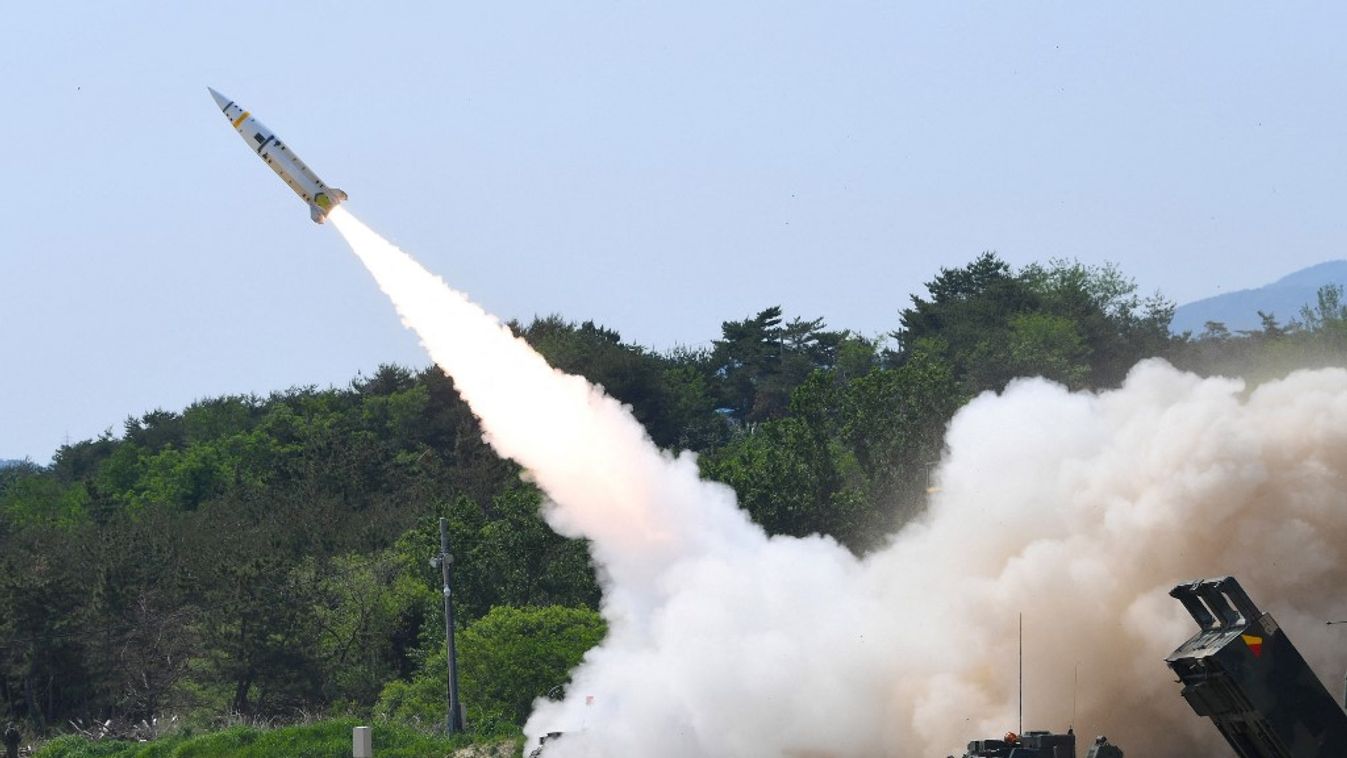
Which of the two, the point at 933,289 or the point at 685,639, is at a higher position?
the point at 933,289

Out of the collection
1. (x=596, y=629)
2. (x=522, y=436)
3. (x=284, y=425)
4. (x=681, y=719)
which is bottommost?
(x=681, y=719)

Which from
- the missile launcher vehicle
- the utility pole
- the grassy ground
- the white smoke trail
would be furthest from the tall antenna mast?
the utility pole

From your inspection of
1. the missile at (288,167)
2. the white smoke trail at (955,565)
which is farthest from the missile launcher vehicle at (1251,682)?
the missile at (288,167)

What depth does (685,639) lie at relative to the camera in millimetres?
38781

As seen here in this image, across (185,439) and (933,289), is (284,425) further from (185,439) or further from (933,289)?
(933,289)

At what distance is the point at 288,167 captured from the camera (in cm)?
4278

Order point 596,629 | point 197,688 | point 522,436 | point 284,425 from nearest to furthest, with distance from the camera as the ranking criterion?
1. point 522,436
2. point 596,629
3. point 197,688
4. point 284,425

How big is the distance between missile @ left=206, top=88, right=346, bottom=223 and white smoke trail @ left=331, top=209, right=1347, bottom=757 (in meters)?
0.80

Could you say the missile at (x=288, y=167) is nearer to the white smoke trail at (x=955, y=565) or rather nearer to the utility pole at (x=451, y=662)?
the white smoke trail at (x=955, y=565)

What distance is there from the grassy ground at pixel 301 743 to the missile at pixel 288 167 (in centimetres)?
1141

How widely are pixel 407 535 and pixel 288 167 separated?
2873 cm

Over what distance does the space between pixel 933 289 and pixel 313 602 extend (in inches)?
2159

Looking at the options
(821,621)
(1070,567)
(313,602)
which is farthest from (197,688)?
(1070,567)

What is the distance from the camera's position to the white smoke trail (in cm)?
3350
